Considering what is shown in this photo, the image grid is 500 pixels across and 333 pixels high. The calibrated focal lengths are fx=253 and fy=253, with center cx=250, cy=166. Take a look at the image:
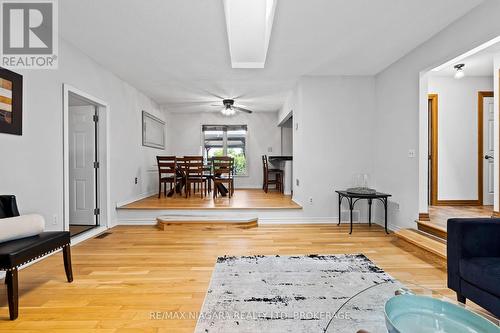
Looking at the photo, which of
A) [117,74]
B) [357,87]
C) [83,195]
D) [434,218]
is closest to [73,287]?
[83,195]

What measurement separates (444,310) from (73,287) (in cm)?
268

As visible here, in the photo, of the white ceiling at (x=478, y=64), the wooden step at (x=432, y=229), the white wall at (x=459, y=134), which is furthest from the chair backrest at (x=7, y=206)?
the white wall at (x=459, y=134)

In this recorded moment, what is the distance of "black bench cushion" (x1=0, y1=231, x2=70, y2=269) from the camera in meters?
1.71

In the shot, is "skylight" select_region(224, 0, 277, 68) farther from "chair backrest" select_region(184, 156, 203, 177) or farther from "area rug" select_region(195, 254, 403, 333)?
"area rug" select_region(195, 254, 403, 333)

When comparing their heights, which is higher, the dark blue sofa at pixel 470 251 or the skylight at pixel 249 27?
the skylight at pixel 249 27

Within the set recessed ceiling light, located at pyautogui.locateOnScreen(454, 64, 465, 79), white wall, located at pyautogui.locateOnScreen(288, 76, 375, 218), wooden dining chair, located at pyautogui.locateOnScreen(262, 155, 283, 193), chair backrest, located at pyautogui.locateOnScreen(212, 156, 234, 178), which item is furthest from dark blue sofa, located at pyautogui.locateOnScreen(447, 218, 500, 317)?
wooden dining chair, located at pyautogui.locateOnScreen(262, 155, 283, 193)

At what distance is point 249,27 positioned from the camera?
10.1 feet

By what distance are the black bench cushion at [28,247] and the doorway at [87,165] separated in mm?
2124

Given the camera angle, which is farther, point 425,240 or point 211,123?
point 211,123

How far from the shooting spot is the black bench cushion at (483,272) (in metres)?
1.52

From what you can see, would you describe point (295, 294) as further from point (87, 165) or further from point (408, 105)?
point (87, 165)

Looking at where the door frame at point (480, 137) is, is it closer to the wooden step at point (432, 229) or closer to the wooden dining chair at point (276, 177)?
the wooden step at point (432, 229)

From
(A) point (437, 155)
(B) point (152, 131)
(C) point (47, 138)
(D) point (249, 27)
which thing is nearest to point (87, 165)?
(C) point (47, 138)

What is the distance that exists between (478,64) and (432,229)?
296 cm
